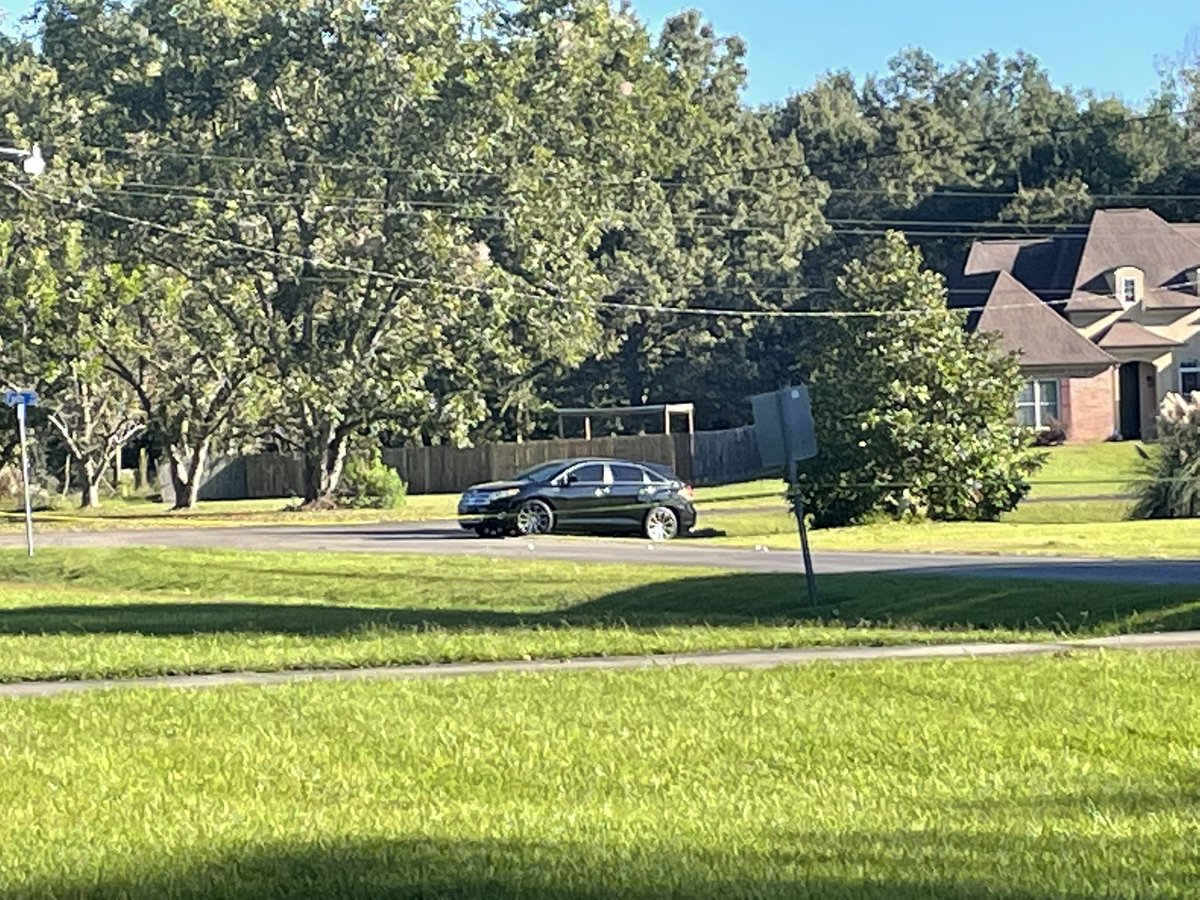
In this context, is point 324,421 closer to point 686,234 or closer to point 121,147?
point 121,147

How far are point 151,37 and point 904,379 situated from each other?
24838mm

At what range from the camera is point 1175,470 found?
37312 mm

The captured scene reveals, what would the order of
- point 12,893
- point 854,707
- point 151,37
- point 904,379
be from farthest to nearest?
point 151,37 < point 904,379 < point 854,707 < point 12,893

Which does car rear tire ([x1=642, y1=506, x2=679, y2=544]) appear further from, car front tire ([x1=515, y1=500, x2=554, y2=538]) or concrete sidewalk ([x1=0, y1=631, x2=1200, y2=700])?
concrete sidewalk ([x1=0, y1=631, x2=1200, y2=700])

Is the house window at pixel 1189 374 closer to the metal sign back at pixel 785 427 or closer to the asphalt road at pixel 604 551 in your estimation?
the asphalt road at pixel 604 551

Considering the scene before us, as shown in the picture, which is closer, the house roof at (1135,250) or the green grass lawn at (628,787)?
the green grass lawn at (628,787)

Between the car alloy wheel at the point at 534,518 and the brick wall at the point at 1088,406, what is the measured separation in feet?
93.2

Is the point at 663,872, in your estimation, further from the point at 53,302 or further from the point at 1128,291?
the point at 1128,291

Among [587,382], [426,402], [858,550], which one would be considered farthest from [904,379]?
[587,382]

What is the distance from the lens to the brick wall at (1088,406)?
6091 centimetres

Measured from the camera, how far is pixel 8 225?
160ft

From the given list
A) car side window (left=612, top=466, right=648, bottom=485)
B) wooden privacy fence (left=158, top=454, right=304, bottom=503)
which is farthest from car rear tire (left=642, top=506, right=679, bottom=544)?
wooden privacy fence (left=158, top=454, right=304, bottom=503)

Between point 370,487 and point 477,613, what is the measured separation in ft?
108

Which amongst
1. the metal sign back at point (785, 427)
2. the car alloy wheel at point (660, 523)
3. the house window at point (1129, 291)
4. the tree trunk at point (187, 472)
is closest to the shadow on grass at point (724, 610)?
Answer: the metal sign back at point (785, 427)
